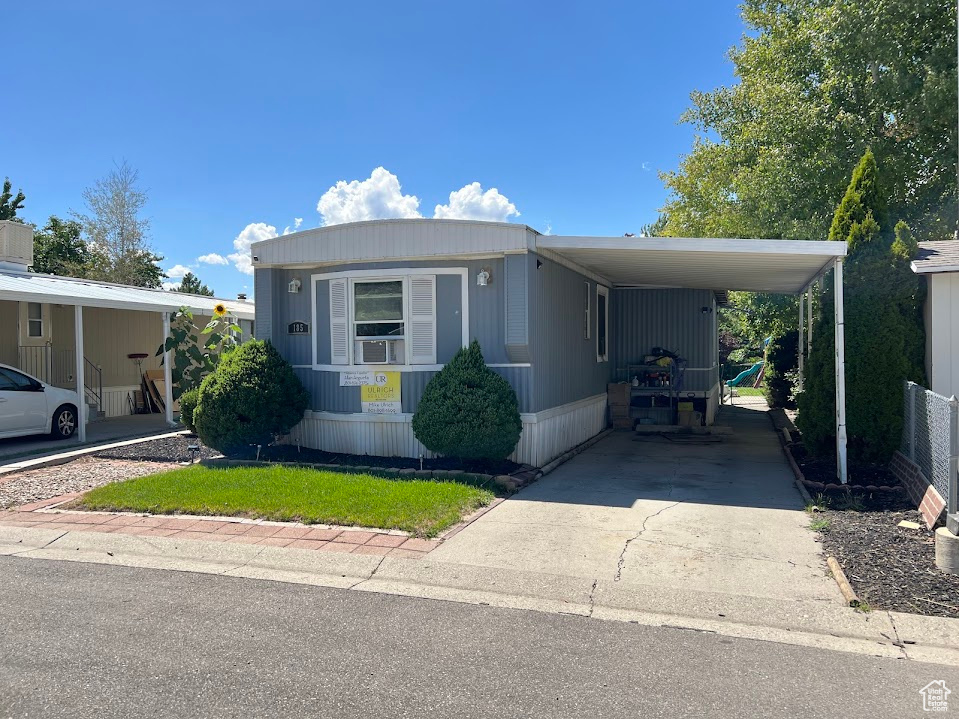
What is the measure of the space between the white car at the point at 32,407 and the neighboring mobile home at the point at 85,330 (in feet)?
2.63

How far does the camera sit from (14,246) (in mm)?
16844

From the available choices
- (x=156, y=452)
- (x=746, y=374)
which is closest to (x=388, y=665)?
(x=156, y=452)

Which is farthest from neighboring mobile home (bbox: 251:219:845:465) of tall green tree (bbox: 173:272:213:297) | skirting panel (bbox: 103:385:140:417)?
tall green tree (bbox: 173:272:213:297)

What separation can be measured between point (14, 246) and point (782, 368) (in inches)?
742

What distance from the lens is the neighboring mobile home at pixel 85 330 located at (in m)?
14.0

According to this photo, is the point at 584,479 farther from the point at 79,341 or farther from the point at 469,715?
Result: the point at 79,341

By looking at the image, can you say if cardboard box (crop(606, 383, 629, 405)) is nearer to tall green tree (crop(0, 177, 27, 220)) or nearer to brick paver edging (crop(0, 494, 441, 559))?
brick paver edging (crop(0, 494, 441, 559))

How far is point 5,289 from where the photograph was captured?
11.1 metres

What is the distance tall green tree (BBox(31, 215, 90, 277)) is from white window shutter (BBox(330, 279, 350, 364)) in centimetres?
2827

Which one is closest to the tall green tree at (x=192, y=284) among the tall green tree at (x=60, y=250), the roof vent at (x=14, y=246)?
the tall green tree at (x=60, y=250)

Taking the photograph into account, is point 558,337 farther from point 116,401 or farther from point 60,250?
point 60,250

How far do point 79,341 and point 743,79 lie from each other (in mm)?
16859

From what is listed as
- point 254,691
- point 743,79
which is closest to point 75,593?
point 254,691

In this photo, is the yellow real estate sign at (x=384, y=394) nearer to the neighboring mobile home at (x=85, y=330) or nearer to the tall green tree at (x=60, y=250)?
the neighboring mobile home at (x=85, y=330)
